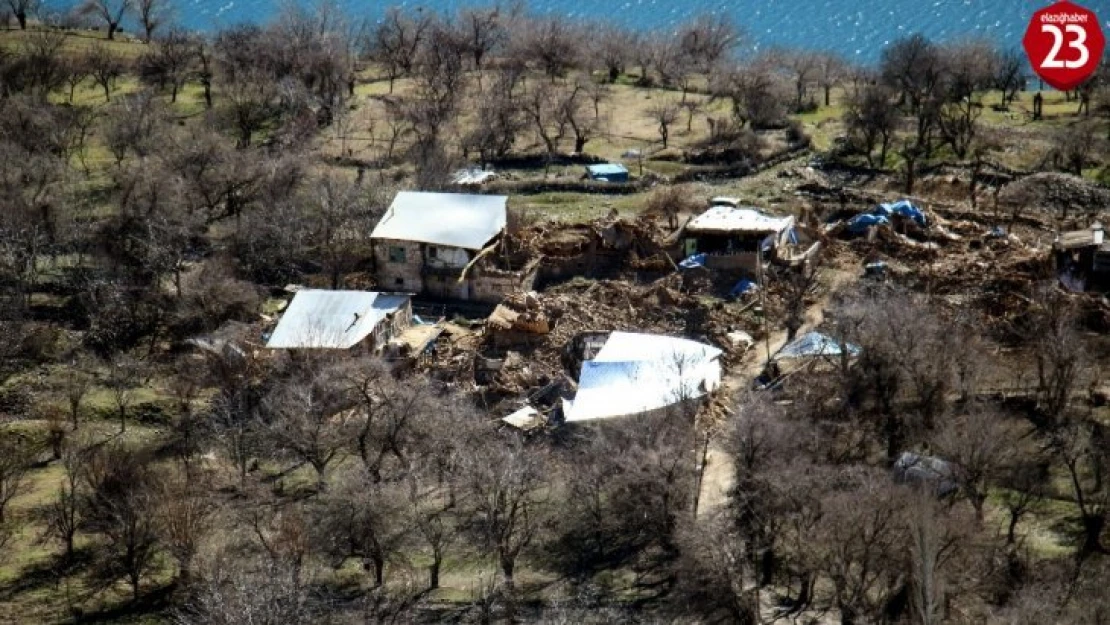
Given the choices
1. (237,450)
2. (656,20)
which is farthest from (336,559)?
(656,20)

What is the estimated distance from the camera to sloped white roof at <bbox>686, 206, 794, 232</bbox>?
51.3m

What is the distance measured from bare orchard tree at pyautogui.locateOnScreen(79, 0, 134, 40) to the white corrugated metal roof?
46527mm

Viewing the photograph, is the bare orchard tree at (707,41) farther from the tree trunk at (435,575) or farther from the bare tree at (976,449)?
the tree trunk at (435,575)

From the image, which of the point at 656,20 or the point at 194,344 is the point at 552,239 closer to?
the point at 194,344

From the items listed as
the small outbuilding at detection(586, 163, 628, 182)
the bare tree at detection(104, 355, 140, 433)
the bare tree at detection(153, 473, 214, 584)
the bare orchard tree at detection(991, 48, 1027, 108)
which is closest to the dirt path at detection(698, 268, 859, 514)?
the bare tree at detection(153, 473, 214, 584)

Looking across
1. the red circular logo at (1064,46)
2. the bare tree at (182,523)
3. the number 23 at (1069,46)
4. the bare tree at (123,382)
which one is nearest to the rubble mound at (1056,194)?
the red circular logo at (1064,46)

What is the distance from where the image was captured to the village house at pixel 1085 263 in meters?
46.0

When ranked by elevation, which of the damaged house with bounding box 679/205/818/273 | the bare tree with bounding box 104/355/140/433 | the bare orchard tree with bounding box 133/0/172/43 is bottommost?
the bare tree with bounding box 104/355/140/433

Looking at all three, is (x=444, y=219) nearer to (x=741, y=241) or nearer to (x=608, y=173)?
(x=741, y=241)

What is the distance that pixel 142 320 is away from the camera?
4856cm

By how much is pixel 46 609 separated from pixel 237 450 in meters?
8.37

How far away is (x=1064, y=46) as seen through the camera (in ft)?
267

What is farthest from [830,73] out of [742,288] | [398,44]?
[742,288]

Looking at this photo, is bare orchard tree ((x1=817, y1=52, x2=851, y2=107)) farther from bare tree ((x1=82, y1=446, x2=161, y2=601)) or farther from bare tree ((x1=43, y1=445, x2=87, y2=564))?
bare tree ((x1=43, y1=445, x2=87, y2=564))
